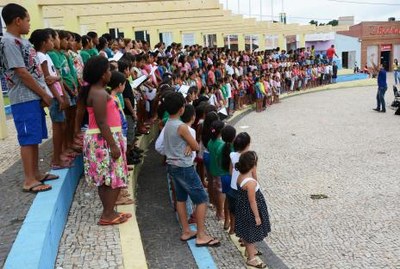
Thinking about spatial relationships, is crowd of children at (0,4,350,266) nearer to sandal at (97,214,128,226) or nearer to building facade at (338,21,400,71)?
sandal at (97,214,128,226)

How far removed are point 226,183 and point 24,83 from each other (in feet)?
8.01

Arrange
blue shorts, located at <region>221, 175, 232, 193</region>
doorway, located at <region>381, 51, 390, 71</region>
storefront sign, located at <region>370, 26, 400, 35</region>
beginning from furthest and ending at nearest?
doorway, located at <region>381, 51, 390, 71</region>
storefront sign, located at <region>370, 26, 400, 35</region>
blue shorts, located at <region>221, 175, 232, 193</region>

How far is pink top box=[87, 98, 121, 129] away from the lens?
3951 millimetres

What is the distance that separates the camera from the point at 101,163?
157 inches

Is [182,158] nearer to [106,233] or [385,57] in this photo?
[106,233]

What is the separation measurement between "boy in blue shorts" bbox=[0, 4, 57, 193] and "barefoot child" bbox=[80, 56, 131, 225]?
48 centimetres

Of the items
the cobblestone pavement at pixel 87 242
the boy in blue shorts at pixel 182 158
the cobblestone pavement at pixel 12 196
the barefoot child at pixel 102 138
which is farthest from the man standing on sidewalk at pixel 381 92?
the barefoot child at pixel 102 138

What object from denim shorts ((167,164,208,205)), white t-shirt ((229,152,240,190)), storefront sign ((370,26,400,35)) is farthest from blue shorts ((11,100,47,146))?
storefront sign ((370,26,400,35))

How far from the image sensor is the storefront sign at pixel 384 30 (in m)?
43.4

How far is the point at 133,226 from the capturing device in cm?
418

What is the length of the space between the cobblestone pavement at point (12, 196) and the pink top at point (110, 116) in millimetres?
1041

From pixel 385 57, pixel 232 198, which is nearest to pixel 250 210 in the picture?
pixel 232 198

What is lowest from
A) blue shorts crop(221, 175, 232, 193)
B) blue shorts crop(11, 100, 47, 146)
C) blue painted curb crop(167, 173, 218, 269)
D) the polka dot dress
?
blue painted curb crop(167, 173, 218, 269)

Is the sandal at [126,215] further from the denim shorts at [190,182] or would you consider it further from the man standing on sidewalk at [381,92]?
the man standing on sidewalk at [381,92]
